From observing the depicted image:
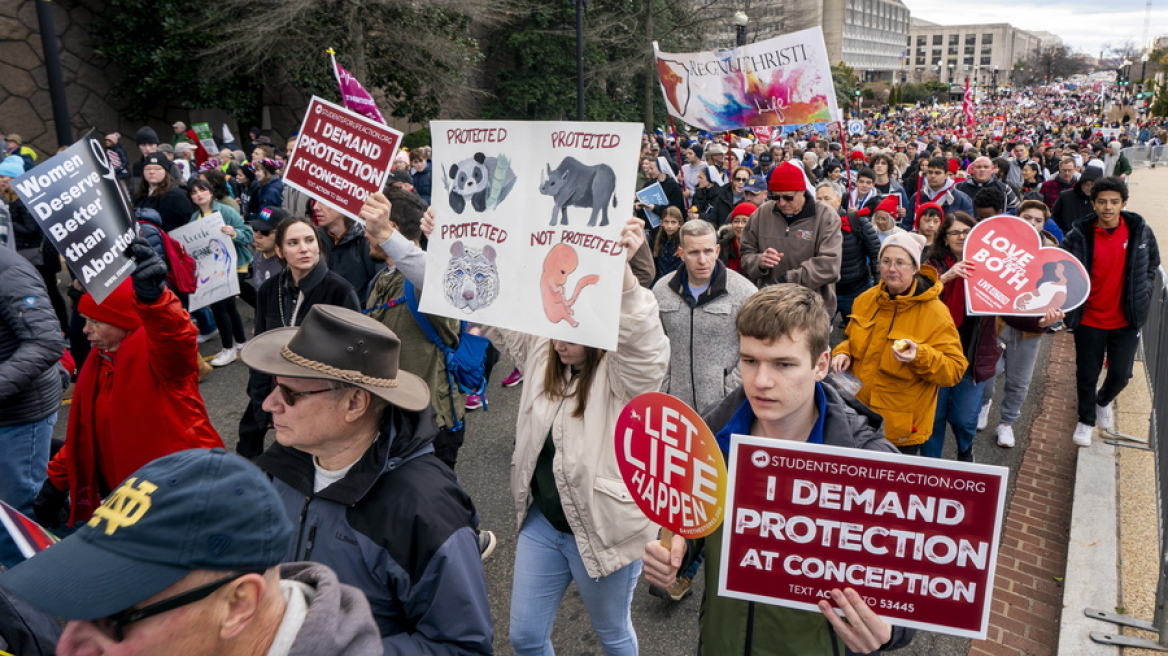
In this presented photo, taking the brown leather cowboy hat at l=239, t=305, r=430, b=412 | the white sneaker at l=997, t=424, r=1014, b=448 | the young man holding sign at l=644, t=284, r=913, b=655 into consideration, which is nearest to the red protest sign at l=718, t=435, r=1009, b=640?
the young man holding sign at l=644, t=284, r=913, b=655

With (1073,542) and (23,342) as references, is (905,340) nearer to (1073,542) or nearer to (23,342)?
(1073,542)

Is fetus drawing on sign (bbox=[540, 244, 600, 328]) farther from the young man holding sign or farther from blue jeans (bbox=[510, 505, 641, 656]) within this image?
blue jeans (bbox=[510, 505, 641, 656])

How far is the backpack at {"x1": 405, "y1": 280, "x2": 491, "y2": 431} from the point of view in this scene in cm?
406

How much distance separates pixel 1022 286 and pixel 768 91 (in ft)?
13.6

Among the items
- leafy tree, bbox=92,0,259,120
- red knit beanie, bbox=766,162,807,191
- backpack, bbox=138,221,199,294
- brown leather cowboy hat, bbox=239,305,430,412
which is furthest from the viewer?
leafy tree, bbox=92,0,259,120

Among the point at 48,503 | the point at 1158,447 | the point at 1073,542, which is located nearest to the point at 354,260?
the point at 48,503

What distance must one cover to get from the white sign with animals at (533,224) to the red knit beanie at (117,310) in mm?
1423

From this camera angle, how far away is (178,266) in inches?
258

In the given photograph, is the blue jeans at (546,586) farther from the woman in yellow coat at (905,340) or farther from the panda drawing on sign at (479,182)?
the woman in yellow coat at (905,340)

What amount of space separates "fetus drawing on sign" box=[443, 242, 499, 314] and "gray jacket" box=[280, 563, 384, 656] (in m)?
1.55

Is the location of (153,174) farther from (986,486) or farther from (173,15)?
(173,15)

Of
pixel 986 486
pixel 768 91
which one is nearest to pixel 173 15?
pixel 768 91

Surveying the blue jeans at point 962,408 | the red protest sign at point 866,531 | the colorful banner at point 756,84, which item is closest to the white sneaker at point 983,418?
the blue jeans at point 962,408

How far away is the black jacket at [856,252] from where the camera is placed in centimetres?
688
